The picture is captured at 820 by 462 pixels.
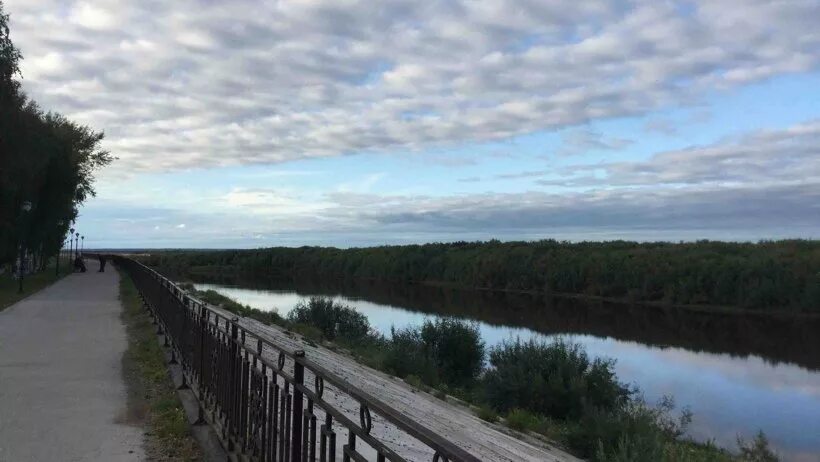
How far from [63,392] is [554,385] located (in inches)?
381

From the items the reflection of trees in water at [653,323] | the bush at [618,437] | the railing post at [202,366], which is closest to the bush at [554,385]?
the bush at [618,437]

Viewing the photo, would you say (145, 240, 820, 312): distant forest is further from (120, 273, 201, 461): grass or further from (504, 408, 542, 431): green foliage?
(120, 273, 201, 461): grass

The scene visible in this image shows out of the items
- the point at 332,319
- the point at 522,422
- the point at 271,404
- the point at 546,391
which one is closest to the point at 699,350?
the point at 332,319

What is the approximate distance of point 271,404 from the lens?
4.40 m

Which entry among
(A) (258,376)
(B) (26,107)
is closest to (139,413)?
(A) (258,376)

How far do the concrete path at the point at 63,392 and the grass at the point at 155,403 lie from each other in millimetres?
140

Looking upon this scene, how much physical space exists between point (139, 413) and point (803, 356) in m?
26.6

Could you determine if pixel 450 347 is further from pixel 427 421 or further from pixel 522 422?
pixel 427 421

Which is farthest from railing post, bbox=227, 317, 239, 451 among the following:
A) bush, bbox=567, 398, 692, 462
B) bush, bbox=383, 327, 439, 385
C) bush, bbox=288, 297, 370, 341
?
bush, bbox=288, 297, 370, 341

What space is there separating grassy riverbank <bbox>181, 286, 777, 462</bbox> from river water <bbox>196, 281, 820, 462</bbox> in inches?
65.3

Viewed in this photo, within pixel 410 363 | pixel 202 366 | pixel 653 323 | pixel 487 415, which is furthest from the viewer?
pixel 653 323

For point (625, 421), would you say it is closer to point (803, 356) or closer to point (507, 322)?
point (803, 356)

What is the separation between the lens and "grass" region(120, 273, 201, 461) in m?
6.16

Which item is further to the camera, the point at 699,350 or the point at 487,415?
the point at 699,350
